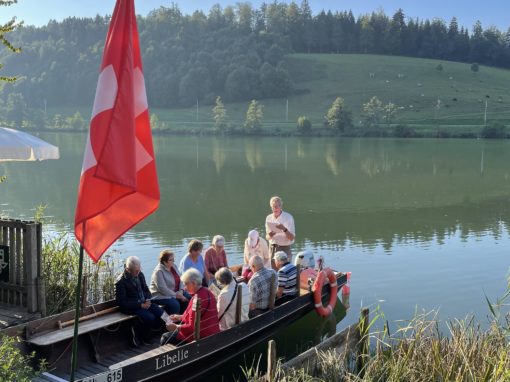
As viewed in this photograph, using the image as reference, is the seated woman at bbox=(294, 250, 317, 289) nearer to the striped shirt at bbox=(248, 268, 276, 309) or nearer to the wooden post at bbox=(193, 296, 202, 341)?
the striped shirt at bbox=(248, 268, 276, 309)

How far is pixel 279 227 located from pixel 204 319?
4.34 m

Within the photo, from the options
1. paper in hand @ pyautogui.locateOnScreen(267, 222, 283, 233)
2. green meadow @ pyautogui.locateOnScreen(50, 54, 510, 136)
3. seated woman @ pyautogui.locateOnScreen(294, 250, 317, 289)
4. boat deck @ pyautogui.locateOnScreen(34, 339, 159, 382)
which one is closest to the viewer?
boat deck @ pyautogui.locateOnScreen(34, 339, 159, 382)

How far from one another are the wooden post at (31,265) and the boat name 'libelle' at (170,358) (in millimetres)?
2044

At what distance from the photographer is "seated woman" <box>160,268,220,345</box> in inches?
266

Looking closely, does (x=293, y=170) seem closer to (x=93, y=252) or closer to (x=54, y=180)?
(x=54, y=180)

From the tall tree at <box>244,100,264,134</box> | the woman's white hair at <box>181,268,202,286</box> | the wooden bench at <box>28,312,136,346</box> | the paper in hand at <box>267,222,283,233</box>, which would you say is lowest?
the wooden bench at <box>28,312,136,346</box>

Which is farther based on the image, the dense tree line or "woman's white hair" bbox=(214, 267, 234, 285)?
the dense tree line

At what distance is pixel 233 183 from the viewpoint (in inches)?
1205

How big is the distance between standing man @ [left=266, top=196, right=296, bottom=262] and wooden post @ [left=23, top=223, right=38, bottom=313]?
4.90 meters

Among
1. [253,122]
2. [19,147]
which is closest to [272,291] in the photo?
[19,147]

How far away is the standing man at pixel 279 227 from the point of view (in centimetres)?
1112

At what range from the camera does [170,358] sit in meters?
6.64

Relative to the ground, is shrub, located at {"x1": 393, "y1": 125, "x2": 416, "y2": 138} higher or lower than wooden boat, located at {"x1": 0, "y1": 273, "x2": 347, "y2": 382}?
higher

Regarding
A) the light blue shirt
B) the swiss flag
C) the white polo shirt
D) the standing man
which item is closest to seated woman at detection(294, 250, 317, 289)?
the standing man
